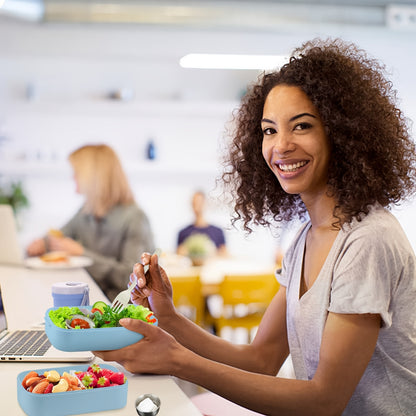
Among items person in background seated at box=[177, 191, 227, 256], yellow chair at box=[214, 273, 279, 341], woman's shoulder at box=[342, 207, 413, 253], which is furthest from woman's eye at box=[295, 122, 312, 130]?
person in background seated at box=[177, 191, 227, 256]

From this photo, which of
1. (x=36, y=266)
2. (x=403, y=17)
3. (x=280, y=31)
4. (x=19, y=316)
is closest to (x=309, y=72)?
(x=19, y=316)

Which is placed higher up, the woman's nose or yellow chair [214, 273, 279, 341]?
the woman's nose

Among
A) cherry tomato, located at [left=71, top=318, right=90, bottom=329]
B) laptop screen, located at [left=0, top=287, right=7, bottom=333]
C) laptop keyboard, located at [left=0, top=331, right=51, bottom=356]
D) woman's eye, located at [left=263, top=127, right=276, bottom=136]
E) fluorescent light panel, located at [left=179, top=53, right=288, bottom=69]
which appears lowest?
laptop screen, located at [left=0, top=287, right=7, bottom=333]

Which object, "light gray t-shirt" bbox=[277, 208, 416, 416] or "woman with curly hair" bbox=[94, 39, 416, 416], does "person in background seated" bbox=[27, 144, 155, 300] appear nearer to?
"woman with curly hair" bbox=[94, 39, 416, 416]

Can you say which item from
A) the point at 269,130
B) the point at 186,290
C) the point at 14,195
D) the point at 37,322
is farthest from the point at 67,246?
the point at 14,195

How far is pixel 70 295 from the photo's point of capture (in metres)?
1.55

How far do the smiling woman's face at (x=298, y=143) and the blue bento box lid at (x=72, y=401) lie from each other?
0.68 m

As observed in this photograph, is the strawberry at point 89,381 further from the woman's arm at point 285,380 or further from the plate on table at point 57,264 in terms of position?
the plate on table at point 57,264

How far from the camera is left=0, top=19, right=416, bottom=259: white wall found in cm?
545

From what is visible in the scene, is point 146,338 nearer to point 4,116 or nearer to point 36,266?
point 36,266

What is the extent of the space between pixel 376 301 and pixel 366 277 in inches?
2.2

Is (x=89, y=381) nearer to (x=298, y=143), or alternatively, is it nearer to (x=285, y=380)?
(x=285, y=380)

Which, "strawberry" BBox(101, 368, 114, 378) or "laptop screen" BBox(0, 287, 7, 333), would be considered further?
"laptop screen" BBox(0, 287, 7, 333)

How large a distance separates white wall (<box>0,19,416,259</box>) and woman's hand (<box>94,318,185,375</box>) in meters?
4.58
